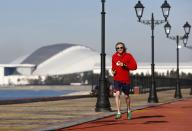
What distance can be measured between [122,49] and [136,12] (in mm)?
17227

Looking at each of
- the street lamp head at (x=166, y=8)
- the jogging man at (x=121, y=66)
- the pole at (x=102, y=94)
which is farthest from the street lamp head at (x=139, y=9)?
the jogging man at (x=121, y=66)

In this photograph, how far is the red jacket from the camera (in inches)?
598

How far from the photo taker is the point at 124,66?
15227mm

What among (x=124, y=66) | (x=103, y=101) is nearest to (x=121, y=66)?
(x=124, y=66)

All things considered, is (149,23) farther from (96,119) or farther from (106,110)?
(96,119)

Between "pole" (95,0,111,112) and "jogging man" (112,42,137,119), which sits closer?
"jogging man" (112,42,137,119)

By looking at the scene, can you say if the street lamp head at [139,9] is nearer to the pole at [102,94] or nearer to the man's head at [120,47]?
the pole at [102,94]

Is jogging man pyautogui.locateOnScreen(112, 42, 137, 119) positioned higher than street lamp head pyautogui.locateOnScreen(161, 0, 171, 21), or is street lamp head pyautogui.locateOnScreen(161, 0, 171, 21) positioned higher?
street lamp head pyautogui.locateOnScreen(161, 0, 171, 21)

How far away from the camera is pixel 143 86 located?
198 ft

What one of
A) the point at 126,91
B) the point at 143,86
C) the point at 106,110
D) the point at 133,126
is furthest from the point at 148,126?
the point at 143,86

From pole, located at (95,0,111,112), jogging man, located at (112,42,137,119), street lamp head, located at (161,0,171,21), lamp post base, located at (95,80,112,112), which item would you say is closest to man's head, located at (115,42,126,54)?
jogging man, located at (112,42,137,119)

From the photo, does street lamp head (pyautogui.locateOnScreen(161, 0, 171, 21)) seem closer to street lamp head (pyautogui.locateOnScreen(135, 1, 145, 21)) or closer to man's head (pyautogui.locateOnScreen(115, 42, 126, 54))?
street lamp head (pyautogui.locateOnScreen(135, 1, 145, 21))

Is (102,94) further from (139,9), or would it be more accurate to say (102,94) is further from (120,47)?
(139,9)

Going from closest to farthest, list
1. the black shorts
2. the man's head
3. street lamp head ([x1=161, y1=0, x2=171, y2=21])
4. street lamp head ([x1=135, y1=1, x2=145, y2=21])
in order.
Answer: the man's head
the black shorts
street lamp head ([x1=135, y1=1, x2=145, y2=21])
street lamp head ([x1=161, y1=0, x2=171, y2=21])
